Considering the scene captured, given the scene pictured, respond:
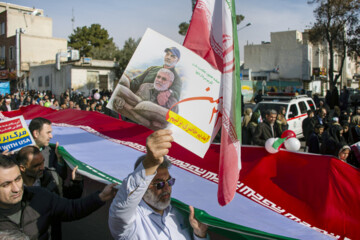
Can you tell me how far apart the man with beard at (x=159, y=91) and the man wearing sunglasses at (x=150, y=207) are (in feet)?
1.18

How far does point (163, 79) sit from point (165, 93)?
0.09 metres

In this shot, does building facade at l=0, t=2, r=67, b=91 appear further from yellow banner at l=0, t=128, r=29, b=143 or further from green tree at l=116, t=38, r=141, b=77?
yellow banner at l=0, t=128, r=29, b=143

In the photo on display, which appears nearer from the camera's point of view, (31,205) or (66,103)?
(31,205)

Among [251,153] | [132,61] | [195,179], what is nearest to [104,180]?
[195,179]

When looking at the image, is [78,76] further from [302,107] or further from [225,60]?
[225,60]

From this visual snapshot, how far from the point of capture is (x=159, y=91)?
215cm

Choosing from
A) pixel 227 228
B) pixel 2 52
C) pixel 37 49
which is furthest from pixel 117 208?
pixel 2 52

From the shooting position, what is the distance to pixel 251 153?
174 inches

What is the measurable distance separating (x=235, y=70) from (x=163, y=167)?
2.86 feet

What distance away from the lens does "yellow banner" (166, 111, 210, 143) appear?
213 centimetres

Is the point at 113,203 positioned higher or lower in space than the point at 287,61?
lower

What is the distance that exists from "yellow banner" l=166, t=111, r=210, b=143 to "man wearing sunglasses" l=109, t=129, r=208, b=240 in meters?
0.28

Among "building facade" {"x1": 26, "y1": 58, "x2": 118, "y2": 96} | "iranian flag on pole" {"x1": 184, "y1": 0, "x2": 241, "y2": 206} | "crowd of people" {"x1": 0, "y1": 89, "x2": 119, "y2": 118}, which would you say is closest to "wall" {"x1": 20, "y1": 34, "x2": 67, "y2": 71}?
"building facade" {"x1": 26, "y1": 58, "x2": 118, "y2": 96}

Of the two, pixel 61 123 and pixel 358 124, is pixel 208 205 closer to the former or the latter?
pixel 61 123
